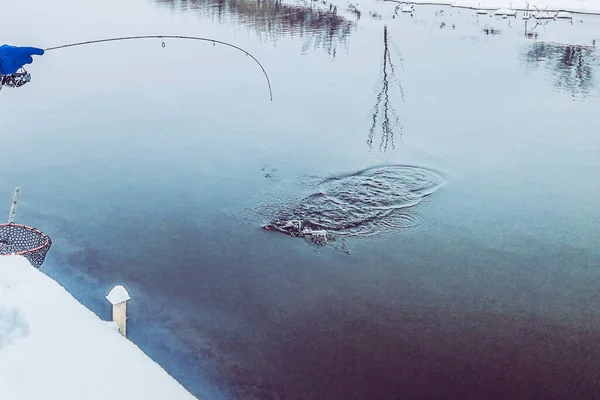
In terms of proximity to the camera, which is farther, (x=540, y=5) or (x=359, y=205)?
(x=540, y=5)

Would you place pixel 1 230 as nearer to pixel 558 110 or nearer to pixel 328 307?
pixel 328 307

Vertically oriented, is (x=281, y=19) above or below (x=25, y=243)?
above

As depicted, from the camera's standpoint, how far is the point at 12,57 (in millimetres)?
5715

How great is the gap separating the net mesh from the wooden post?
1252mm

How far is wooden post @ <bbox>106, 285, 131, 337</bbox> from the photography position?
634cm

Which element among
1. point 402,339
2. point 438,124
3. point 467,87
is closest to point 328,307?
point 402,339

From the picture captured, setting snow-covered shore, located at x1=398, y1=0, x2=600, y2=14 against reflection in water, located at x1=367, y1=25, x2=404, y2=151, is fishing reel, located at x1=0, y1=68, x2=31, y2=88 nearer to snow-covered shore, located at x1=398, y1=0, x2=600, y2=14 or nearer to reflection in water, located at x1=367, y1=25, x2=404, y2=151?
reflection in water, located at x1=367, y1=25, x2=404, y2=151

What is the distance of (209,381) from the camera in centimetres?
665

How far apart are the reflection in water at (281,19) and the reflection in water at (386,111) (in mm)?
3351

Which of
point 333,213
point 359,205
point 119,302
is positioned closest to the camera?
point 119,302

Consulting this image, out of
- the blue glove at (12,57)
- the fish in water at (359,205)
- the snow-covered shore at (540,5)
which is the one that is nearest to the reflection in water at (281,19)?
the snow-covered shore at (540,5)

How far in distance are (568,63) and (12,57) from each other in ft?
61.2

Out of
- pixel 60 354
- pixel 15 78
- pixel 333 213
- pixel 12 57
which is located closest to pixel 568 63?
pixel 333 213

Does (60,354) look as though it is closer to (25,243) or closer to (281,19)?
(25,243)
